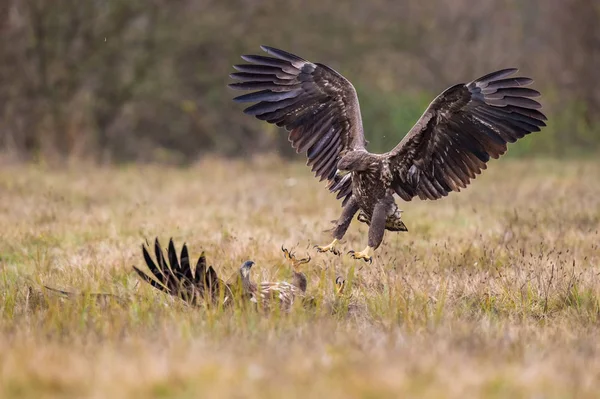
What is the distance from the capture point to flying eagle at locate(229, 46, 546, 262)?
6.59 m

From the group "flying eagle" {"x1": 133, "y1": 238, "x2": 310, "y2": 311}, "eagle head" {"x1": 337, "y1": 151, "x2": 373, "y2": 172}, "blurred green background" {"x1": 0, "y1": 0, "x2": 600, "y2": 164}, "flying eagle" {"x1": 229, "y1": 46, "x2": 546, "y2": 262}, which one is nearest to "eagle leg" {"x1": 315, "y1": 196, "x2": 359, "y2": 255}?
"flying eagle" {"x1": 229, "y1": 46, "x2": 546, "y2": 262}

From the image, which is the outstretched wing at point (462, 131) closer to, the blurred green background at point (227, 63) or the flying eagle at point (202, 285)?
the flying eagle at point (202, 285)

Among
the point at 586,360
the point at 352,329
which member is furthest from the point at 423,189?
the point at 586,360

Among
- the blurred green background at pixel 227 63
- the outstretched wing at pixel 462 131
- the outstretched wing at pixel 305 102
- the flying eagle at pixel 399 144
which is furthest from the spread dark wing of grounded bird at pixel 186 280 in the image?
the blurred green background at pixel 227 63

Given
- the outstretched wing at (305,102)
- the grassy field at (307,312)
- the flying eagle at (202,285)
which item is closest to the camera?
the grassy field at (307,312)

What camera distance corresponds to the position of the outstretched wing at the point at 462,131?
21.6ft

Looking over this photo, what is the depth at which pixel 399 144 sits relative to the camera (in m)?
6.72

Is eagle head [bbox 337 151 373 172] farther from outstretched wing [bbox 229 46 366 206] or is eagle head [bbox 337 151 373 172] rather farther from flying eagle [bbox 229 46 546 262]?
outstretched wing [bbox 229 46 366 206]

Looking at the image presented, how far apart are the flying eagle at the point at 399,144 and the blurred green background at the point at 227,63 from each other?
11050 mm

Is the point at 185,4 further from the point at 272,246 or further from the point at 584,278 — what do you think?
the point at 584,278

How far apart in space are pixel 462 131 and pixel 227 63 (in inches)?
689

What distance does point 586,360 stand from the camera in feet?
14.0

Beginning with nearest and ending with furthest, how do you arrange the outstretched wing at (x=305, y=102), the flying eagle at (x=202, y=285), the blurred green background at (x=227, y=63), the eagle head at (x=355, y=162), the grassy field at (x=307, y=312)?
the grassy field at (x=307, y=312)
the flying eagle at (x=202, y=285)
the eagle head at (x=355, y=162)
the outstretched wing at (x=305, y=102)
the blurred green background at (x=227, y=63)

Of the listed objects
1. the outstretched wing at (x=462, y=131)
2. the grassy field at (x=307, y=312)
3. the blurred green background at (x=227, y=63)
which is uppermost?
the blurred green background at (x=227, y=63)
